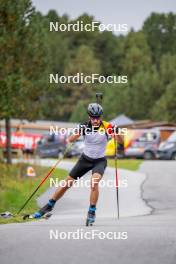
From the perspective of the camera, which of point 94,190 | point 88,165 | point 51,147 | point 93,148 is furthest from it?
point 51,147

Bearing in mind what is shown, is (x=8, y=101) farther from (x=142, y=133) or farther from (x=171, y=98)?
(x=171, y=98)

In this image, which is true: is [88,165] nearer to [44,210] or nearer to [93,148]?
[93,148]

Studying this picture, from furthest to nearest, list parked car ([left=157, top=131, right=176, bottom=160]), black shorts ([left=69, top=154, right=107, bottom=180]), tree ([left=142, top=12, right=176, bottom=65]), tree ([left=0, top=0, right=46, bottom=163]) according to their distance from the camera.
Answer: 1. tree ([left=142, top=12, right=176, bottom=65])
2. parked car ([left=157, top=131, right=176, bottom=160])
3. tree ([left=0, top=0, right=46, bottom=163])
4. black shorts ([left=69, top=154, right=107, bottom=180])

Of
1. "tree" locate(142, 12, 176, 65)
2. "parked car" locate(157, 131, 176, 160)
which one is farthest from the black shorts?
"tree" locate(142, 12, 176, 65)

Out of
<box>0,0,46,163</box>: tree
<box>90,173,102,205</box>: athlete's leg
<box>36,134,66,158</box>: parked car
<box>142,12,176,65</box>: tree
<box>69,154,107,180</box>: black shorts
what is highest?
<box>142,12,176,65</box>: tree

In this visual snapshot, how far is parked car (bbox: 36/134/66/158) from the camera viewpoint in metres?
59.1

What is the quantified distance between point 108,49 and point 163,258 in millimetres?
120045

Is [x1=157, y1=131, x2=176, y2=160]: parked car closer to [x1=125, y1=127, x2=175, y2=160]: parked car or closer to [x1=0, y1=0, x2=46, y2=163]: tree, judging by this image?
[x1=125, y1=127, x2=175, y2=160]: parked car

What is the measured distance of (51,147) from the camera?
195ft

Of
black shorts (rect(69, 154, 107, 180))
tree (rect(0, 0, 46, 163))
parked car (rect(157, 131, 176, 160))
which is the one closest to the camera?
black shorts (rect(69, 154, 107, 180))

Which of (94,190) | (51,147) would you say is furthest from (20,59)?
(51,147)

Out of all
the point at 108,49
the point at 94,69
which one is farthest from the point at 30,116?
the point at 108,49

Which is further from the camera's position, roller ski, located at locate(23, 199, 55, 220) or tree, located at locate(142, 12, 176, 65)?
tree, located at locate(142, 12, 176, 65)

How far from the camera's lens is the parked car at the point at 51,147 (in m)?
59.1
